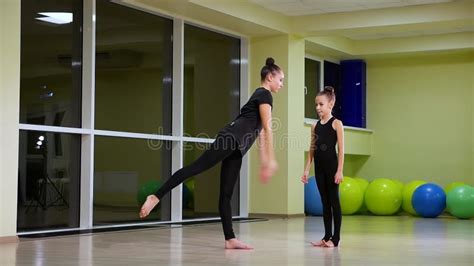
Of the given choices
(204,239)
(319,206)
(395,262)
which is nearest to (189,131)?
(319,206)

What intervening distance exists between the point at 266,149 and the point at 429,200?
6770 millimetres

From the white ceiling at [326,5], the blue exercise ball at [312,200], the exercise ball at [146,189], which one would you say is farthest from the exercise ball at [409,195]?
the exercise ball at [146,189]

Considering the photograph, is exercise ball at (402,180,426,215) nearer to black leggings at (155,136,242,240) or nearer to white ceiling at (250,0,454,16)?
white ceiling at (250,0,454,16)

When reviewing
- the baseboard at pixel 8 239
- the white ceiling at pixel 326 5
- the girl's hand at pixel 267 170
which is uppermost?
the white ceiling at pixel 326 5

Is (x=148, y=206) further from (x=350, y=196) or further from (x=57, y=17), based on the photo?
(x=350, y=196)

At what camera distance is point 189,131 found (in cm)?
1038

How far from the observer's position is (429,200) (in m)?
11.5

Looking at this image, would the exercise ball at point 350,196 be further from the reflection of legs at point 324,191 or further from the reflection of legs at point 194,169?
the reflection of legs at point 194,169

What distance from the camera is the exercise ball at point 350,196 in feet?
39.1

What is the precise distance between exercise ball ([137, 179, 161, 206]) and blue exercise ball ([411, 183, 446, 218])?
4.47 m

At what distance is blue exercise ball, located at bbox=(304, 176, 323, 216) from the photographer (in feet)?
38.5

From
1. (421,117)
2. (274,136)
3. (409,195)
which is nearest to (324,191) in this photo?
(274,136)

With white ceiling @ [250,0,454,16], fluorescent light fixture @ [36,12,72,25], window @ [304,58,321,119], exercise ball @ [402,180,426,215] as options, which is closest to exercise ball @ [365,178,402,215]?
exercise ball @ [402,180,426,215]

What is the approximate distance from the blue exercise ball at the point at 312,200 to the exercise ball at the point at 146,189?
123 inches
